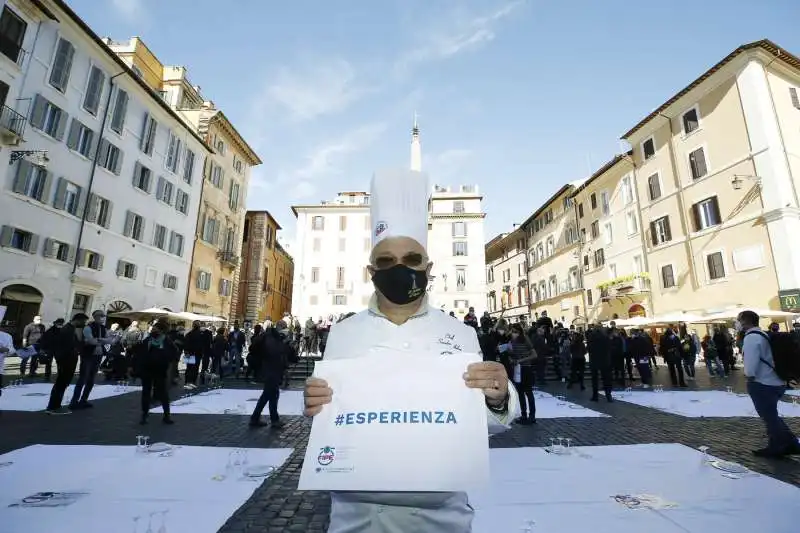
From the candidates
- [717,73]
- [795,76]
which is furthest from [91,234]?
[795,76]

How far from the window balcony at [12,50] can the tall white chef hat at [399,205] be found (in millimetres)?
22630

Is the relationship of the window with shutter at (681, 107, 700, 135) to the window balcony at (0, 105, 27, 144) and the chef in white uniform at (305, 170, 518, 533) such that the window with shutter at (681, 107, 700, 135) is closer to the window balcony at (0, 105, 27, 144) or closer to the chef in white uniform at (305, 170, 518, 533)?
the chef in white uniform at (305, 170, 518, 533)

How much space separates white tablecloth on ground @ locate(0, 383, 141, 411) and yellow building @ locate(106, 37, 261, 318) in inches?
649

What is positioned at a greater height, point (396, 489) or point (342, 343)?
point (342, 343)

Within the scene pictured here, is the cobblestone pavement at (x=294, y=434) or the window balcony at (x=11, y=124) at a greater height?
the window balcony at (x=11, y=124)

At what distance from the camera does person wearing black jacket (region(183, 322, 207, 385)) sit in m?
12.7

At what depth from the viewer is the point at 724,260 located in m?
21.2

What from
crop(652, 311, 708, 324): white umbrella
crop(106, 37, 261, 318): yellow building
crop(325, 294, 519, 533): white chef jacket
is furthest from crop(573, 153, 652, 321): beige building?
crop(106, 37, 261, 318): yellow building

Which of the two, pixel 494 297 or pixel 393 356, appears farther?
pixel 494 297

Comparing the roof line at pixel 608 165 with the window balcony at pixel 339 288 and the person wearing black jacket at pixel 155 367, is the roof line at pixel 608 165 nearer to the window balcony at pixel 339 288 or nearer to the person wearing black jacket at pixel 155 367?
the window balcony at pixel 339 288

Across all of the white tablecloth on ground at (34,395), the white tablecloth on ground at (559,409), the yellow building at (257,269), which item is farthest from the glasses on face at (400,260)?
the yellow building at (257,269)

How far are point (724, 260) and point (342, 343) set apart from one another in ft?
86.2

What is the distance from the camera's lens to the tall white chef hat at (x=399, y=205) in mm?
2576

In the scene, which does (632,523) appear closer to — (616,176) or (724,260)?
(724,260)
